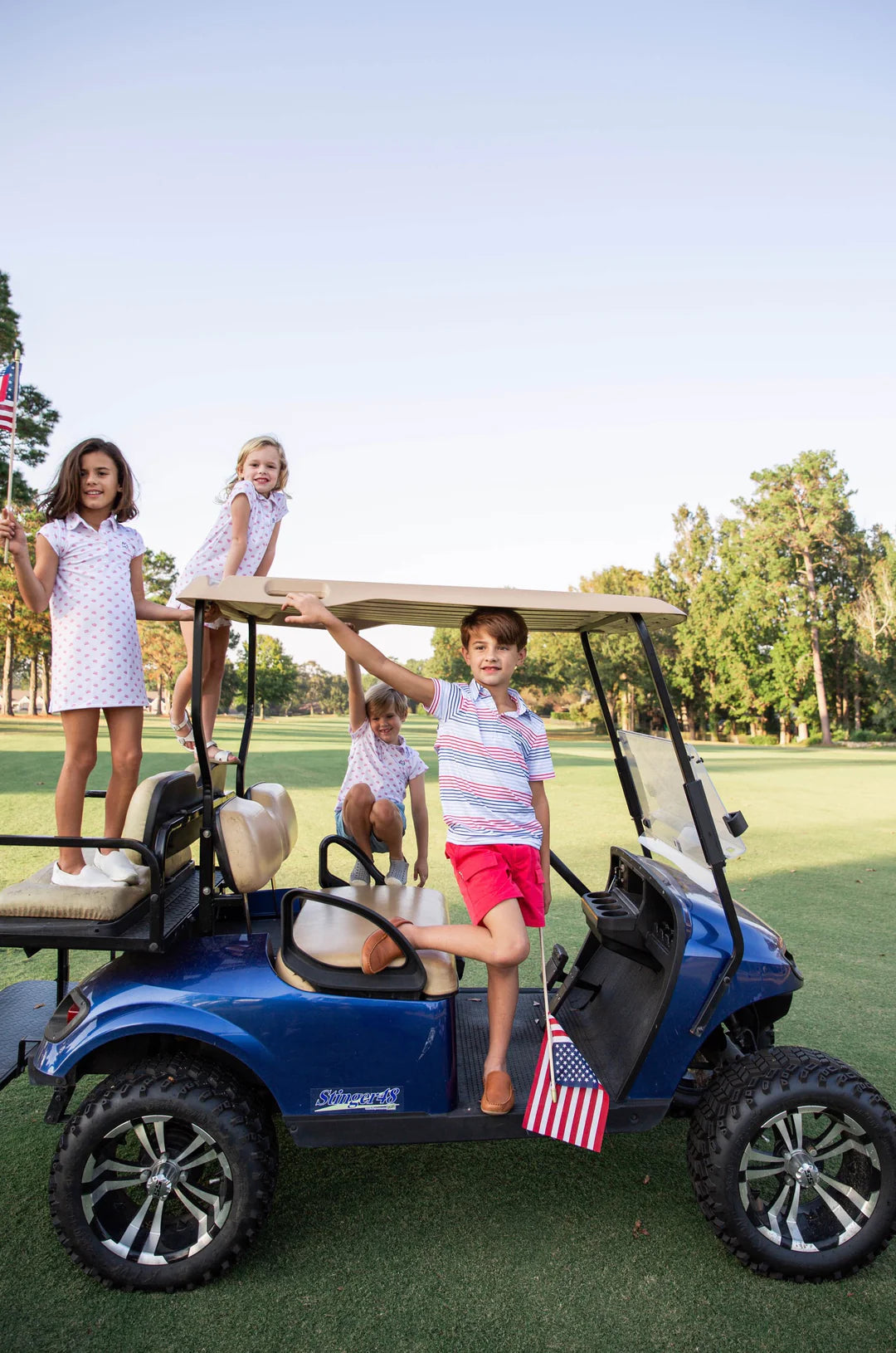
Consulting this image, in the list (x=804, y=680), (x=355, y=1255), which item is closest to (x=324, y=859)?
(x=355, y=1255)

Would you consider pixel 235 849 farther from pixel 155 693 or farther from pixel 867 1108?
pixel 155 693

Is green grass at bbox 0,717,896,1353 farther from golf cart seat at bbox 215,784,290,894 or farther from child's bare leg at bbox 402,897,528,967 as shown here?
golf cart seat at bbox 215,784,290,894

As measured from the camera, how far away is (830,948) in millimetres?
5367

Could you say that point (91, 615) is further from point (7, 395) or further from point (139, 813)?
point (7, 395)

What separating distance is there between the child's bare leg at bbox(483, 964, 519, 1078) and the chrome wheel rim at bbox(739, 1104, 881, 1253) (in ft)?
2.35

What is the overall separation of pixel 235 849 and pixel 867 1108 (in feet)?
6.38

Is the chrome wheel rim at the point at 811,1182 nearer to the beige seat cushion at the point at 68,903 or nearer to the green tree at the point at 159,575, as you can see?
the beige seat cushion at the point at 68,903

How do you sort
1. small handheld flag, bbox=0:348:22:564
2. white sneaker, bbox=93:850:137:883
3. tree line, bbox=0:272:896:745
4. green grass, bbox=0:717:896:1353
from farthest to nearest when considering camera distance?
tree line, bbox=0:272:896:745
small handheld flag, bbox=0:348:22:564
white sneaker, bbox=93:850:137:883
green grass, bbox=0:717:896:1353

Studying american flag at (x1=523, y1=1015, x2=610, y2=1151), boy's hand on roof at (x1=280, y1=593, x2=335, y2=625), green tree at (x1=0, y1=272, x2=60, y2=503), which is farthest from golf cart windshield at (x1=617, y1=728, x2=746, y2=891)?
green tree at (x1=0, y1=272, x2=60, y2=503)

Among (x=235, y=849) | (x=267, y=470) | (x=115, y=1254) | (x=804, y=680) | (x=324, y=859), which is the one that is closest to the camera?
(x=115, y=1254)

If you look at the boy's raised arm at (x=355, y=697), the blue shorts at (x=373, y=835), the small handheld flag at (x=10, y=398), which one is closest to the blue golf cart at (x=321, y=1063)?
the small handheld flag at (x=10, y=398)

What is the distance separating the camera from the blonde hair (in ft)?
13.1

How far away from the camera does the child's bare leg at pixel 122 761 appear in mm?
2998

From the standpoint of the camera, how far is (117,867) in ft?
8.84
